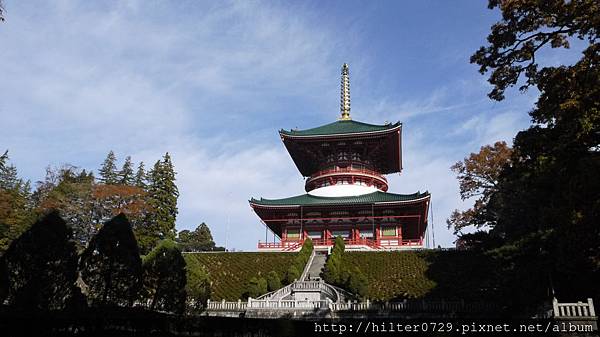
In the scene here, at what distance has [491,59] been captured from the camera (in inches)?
444

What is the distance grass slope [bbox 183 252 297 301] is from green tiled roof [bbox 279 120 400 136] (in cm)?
1316

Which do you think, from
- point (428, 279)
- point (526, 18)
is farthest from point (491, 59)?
point (428, 279)

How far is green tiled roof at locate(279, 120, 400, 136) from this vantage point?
4116 cm

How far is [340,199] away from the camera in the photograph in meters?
38.6

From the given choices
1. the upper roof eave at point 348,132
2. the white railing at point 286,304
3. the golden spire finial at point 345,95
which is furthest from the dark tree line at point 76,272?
the golden spire finial at point 345,95

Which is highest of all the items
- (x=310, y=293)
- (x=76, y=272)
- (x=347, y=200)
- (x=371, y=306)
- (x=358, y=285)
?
(x=347, y=200)

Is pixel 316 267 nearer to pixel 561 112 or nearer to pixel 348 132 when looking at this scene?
pixel 348 132

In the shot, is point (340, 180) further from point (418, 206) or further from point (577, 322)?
point (577, 322)

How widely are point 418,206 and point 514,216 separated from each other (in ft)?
47.6

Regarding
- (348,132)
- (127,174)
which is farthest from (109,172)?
(348,132)

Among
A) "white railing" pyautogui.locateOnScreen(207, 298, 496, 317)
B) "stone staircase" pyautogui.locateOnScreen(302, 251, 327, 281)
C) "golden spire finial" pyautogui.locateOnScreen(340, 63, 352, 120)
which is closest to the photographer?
"white railing" pyautogui.locateOnScreen(207, 298, 496, 317)

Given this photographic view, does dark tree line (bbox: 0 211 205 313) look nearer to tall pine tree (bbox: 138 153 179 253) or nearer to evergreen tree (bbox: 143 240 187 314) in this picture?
evergreen tree (bbox: 143 240 187 314)

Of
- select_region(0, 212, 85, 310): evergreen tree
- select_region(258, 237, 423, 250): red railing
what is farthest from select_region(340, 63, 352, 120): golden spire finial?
select_region(0, 212, 85, 310): evergreen tree

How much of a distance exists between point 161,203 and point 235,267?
610 inches
